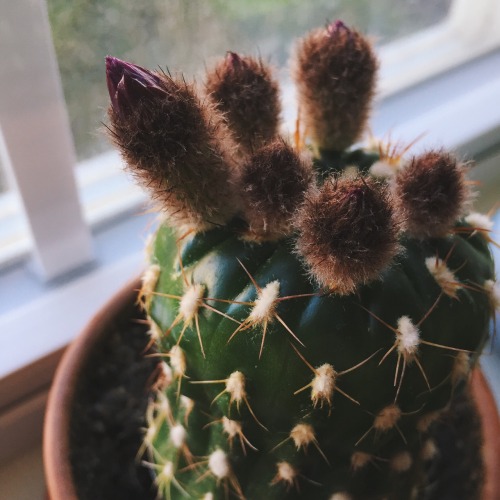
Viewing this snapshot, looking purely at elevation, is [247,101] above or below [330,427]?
above

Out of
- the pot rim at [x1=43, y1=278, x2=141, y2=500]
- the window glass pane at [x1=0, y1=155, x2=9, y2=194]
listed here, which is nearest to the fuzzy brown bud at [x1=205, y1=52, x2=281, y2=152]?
the pot rim at [x1=43, y1=278, x2=141, y2=500]

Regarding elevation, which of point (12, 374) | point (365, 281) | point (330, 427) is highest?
point (365, 281)

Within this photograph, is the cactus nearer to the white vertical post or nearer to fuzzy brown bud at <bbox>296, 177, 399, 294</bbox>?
fuzzy brown bud at <bbox>296, 177, 399, 294</bbox>

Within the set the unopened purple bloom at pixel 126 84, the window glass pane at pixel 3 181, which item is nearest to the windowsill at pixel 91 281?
the window glass pane at pixel 3 181

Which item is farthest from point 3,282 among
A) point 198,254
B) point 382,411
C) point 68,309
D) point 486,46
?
point 486,46

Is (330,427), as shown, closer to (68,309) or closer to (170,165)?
(170,165)

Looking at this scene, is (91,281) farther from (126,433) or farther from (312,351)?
(312,351)

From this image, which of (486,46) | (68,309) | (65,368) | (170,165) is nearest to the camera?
(170,165)
